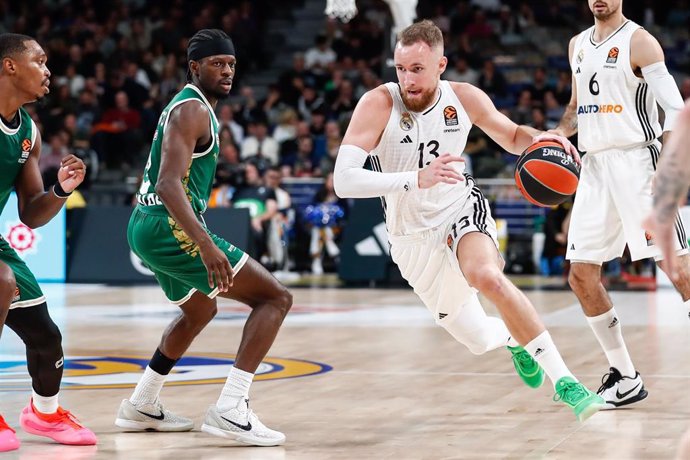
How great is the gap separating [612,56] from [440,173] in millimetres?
1599

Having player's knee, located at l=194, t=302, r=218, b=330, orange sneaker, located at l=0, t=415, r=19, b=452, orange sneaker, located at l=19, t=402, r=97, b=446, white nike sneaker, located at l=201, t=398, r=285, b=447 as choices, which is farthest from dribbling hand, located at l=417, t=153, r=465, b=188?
orange sneaker, located at l=0, t=415, r=19, b=452

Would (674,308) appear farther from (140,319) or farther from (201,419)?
(201,419)

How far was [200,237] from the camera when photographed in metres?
5.35

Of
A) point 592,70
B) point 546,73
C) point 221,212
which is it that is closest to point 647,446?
point 592,70

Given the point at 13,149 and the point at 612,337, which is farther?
the point at 612,337

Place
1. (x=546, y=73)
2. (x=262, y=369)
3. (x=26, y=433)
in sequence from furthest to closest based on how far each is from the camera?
1. (x=546, y=73)
2. (x=262, y=369)
3. (x=26, y=433)

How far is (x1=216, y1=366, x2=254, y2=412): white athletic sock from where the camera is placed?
5.58 m

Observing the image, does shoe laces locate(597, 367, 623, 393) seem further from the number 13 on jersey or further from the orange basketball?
the number 13 on jersey

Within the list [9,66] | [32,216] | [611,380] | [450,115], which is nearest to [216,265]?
[32,216]

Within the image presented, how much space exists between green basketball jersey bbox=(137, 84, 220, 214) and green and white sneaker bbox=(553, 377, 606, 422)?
188 centimetres

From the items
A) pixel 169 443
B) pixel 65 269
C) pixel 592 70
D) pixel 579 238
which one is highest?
pixel 592 70

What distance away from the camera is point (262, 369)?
796 centimetres

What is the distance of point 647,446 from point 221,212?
400 inches

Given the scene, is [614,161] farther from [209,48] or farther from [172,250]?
[172,250]
